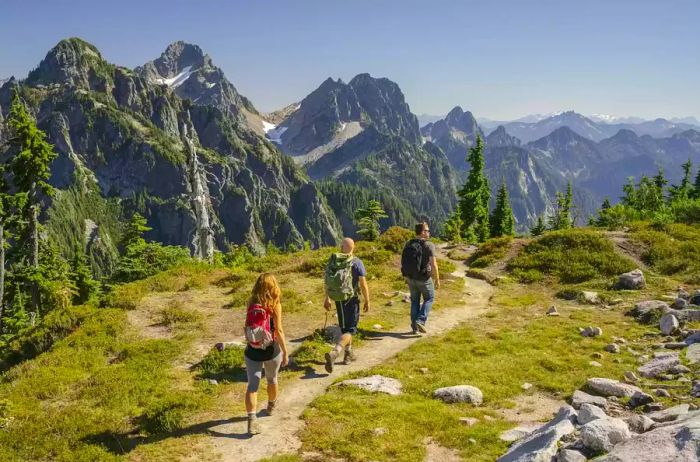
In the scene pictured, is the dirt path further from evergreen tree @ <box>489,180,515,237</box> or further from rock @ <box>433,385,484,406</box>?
evergreen tree @ <box>489,180,515,237</box>

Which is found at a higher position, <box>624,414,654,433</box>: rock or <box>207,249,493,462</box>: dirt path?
<box>624,414,654,433</box>: rock

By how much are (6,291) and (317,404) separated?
4268 cm

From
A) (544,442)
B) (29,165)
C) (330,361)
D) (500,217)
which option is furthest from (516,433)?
(500,217)

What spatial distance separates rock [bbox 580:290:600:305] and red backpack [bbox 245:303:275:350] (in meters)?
15.1

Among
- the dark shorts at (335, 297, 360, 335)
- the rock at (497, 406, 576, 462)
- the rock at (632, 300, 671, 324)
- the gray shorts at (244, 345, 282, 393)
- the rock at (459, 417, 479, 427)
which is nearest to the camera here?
the rock at (497, 406, 576, 462)

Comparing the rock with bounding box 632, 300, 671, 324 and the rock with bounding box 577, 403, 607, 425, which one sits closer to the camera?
the rock with bounding box 577, 403, 607, 425

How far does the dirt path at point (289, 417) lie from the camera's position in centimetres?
884

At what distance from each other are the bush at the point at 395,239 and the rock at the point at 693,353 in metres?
16.4

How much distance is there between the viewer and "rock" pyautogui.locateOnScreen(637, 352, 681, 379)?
11.5 metres

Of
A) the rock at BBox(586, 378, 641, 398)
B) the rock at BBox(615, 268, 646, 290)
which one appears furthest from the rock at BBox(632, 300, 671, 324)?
the rock at BBox(586, 378, 641, 398)

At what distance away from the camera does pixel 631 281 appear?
2075cm

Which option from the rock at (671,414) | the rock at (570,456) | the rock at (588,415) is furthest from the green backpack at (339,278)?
the rock at (671,414)

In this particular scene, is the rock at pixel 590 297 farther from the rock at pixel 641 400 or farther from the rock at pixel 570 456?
the rock at pixel 570 456

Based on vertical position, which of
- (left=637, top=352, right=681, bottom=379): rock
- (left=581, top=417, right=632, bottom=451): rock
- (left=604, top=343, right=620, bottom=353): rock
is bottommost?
(left=604, top=343, right=620, bottom=353): rock
